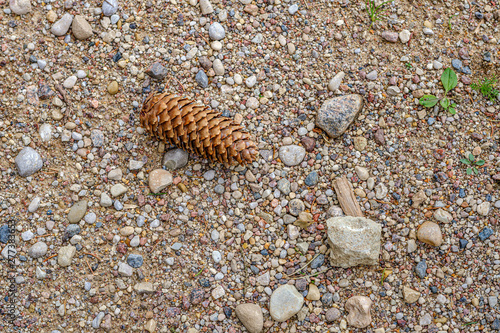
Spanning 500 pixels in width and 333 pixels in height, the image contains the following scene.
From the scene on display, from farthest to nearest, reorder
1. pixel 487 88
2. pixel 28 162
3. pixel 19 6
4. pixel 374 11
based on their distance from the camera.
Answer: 1. pixel 374 11
2. pixel 487 88
3. pixel 19 6
4. pixel 28 162

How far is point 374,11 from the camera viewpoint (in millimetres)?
3199

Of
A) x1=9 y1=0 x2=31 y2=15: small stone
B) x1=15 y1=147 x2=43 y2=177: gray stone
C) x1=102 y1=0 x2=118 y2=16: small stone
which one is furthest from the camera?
x1=102 y1=0 x2=118 y2=16: small stone

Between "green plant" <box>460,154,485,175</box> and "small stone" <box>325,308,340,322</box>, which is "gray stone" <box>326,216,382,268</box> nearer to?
"small stone" <box>325,308,340,322</box>

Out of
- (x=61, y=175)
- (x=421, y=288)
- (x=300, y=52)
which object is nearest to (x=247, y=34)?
(x=300, y=52)

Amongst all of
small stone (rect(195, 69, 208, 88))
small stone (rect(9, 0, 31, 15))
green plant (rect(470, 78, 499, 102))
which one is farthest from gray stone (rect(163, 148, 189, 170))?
green plant (rect(470, 78, 499, 102))

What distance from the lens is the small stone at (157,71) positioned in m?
2.99

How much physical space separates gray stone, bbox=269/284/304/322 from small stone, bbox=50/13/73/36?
8.56 feet

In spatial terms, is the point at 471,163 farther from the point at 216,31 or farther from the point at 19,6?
the point at 19,6

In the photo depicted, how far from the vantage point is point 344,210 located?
2.97 metres

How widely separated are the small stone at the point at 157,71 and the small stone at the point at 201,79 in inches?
10.2

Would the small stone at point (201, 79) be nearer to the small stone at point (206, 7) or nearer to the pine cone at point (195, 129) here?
the pine cone at point (195, 129)

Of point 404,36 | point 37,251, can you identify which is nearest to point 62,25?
point 37,251

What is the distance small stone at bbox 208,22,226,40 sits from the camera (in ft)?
10.2

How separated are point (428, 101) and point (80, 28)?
2831 mm
